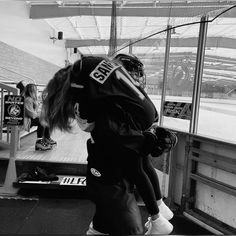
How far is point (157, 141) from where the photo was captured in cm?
116

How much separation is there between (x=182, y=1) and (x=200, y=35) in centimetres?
70

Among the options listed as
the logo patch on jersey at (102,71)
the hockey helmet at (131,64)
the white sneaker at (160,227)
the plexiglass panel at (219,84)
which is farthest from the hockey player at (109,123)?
the plexiglass panel at (219,84)

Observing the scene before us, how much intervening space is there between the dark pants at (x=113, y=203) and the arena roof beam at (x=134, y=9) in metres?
2.17

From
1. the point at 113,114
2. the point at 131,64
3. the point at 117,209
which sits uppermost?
the point at 131,64

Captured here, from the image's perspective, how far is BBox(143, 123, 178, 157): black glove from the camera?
113 centimetres

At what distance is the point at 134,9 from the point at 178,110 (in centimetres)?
318

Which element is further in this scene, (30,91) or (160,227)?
(30,91)

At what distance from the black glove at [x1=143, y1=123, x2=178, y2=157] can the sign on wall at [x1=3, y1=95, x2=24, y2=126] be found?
Answer: 256 centimetres

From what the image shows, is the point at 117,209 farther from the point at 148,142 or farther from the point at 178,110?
the point at 178,110

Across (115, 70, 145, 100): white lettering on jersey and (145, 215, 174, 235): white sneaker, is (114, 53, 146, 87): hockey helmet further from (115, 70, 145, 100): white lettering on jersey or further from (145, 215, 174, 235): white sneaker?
(145, 215, 174, 235): white sneaker

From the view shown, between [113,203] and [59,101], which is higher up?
[59,101]

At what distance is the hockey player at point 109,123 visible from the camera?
1.07 m

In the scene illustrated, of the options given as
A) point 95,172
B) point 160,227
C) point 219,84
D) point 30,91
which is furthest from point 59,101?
point 30,91

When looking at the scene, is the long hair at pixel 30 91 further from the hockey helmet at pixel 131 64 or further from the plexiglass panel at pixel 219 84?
the hockey helmet at pixel 131 64
